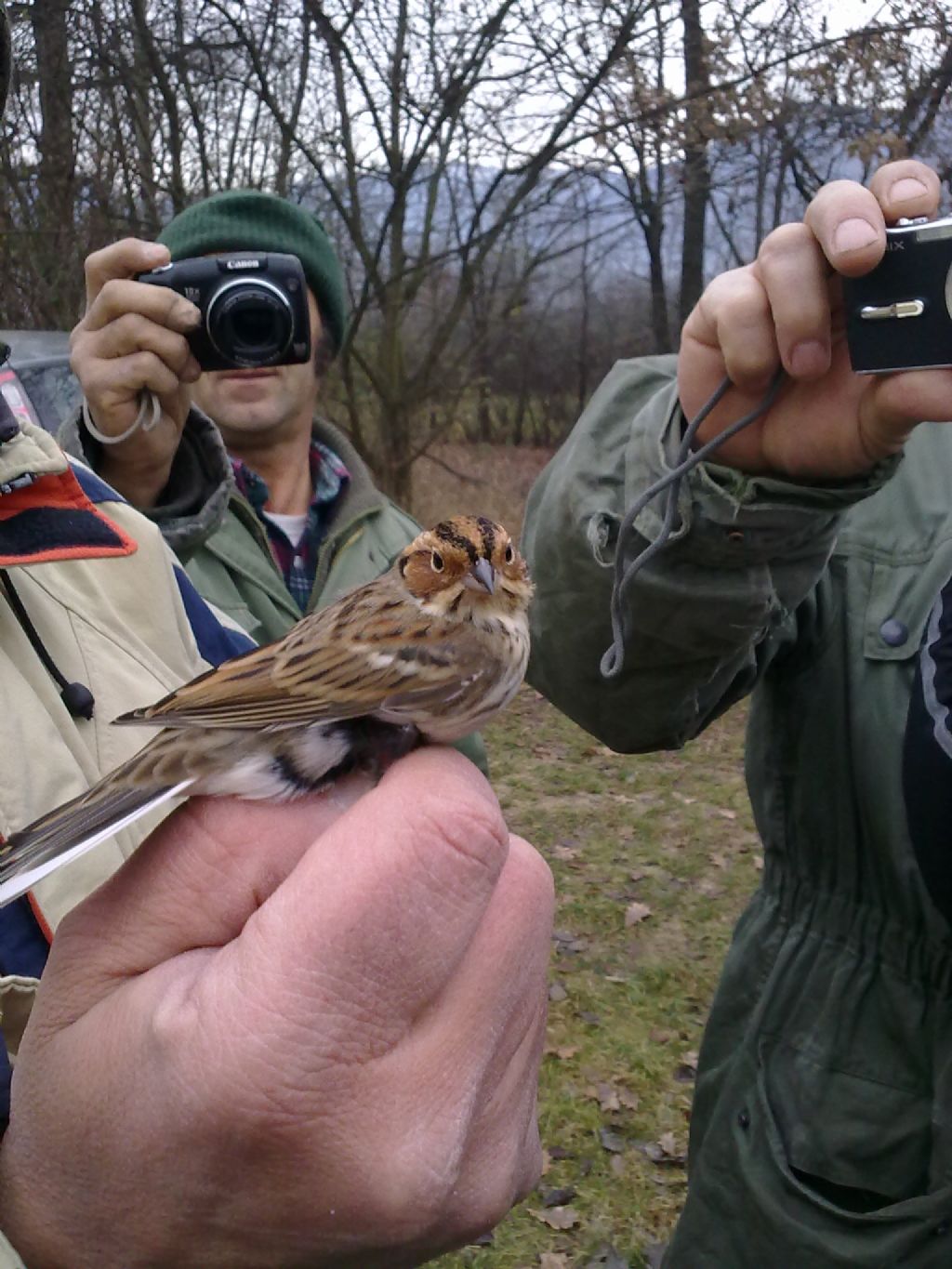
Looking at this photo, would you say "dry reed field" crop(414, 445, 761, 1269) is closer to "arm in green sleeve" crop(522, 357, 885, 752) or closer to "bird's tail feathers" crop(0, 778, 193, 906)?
"arm in green sleeve" crop(522, 357, 885, 752)

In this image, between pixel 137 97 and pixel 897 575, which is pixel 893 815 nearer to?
pixel 897 575

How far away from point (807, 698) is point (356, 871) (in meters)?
1.58

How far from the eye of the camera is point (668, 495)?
223 centimetres

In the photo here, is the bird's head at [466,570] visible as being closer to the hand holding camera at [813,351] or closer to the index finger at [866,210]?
the hand holding camera at [813,351]

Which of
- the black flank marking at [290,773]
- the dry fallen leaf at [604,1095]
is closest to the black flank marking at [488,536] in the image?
the black flank marking at [290,773]

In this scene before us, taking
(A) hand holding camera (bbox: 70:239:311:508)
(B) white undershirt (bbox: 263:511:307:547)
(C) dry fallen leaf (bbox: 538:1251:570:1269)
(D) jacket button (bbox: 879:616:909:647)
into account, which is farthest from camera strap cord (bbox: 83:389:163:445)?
(C) dry fallen leaf (bbox: 538:1251:570:1269)

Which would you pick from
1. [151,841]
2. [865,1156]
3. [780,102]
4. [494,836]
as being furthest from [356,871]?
[780,102]

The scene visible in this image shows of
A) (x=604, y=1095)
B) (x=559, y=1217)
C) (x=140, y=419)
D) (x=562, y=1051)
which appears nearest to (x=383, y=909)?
(x=140, y=419)

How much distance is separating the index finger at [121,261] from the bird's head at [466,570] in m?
1.57

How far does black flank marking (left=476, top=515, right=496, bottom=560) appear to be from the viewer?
2.18 meters

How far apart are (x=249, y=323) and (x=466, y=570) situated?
1.61m

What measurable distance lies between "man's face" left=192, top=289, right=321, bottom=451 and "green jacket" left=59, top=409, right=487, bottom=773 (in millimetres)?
346

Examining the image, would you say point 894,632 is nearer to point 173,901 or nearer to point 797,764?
point 797,764

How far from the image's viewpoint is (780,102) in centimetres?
964
